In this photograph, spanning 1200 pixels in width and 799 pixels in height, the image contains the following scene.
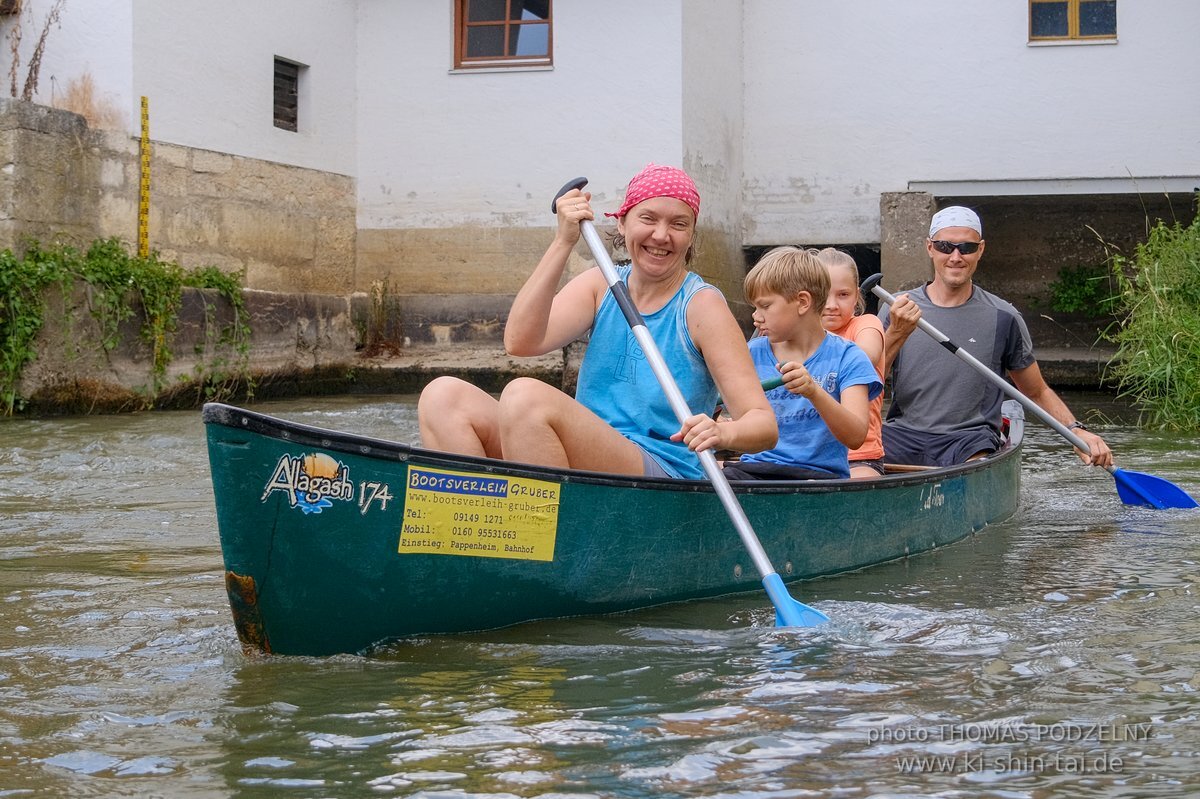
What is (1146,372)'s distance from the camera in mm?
9250

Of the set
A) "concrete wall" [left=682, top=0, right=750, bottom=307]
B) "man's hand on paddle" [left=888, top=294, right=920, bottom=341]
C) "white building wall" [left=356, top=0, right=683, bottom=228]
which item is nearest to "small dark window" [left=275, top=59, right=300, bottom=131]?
"white building wall" [left=356, top=0, right=683, bottom=228]

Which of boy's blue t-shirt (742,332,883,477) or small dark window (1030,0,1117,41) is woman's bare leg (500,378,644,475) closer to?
boy's blue t-shirt (742,332,883,477)

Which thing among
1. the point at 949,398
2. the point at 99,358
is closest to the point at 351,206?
the point at 99,358

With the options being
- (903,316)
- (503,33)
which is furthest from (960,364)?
(503,33)

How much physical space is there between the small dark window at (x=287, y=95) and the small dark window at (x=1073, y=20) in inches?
275

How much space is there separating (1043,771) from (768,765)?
1.59 ft

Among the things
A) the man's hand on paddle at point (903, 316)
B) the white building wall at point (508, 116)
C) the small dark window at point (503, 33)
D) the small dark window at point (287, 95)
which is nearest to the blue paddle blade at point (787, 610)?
the man's hand on paddle at point (903, 316)

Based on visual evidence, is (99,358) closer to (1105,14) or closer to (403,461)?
(403,461)

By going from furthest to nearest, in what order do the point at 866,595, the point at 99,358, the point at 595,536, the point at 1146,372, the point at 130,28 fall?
the point at 130,28
the point at 99,358
the point at 1146,372
the point at 866,595
the point at 595,536

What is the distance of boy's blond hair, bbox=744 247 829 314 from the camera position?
4.40 metres

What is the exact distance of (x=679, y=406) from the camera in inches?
145

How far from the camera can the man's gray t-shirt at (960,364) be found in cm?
596

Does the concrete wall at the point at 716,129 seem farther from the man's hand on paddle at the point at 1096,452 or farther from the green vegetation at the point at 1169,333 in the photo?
the man's hand on paddle at the point at 1096,452

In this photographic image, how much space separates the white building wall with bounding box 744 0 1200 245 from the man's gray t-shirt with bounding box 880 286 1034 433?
7.98 metres
